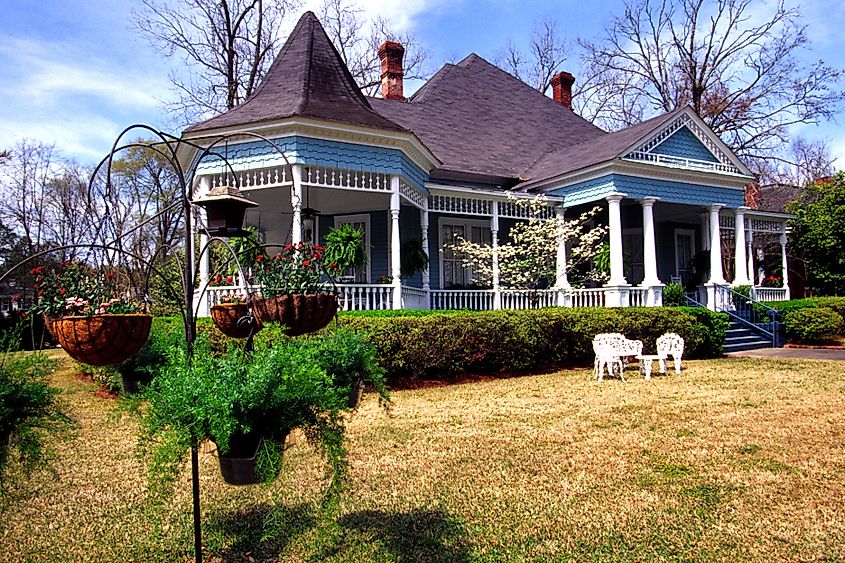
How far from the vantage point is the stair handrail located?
16141 mm

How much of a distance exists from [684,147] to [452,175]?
6.70 m

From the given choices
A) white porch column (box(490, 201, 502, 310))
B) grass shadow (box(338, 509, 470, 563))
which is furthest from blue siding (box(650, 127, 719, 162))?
grass shadow (box(338, 509, 470, 563))

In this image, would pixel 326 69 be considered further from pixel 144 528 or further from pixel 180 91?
pixel 180 91

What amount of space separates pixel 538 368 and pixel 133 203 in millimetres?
28685

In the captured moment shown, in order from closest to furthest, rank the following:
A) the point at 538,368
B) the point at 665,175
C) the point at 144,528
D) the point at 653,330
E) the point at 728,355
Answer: the point at 144,528 < the point at 538,368 < the point at 653,330 < the point at 728,355 < the point at 665,175

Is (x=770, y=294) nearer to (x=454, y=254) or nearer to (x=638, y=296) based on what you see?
(x=638, y=296)

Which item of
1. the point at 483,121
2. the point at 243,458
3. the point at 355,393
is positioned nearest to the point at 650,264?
the point at 483,121

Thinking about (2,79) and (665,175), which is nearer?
(665,175)

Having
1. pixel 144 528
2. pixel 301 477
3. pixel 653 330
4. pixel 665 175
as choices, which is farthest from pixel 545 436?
pixel 665 175

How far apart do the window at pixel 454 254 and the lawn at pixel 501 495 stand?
8.39 meters

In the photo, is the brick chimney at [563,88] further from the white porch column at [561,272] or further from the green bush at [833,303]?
the green bush at [833,303]

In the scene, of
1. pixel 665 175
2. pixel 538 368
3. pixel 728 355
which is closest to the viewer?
pixel 538 368

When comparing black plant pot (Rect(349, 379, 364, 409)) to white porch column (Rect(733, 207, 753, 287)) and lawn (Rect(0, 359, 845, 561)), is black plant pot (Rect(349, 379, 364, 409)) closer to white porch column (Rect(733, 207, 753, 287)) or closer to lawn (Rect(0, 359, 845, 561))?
lawn (Rect(0, 359, 845, 561))

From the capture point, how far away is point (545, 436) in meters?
6.61
